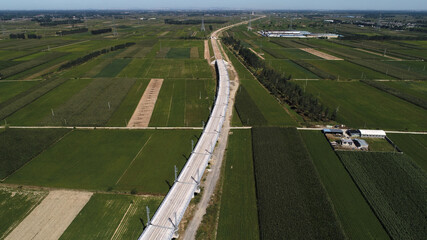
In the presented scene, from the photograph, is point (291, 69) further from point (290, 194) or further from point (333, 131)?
point (290, 194)

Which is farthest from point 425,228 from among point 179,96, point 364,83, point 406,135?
point 364,83

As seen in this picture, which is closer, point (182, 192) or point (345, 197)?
point (182, 192)

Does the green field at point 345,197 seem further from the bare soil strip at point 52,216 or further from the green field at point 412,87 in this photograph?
the green field at point 412,87

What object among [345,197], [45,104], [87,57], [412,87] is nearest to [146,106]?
[45,104]

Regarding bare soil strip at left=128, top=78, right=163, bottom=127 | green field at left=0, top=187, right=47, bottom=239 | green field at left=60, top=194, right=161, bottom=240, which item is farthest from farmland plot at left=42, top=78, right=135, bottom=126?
green field at left=60, top=194, right=161, bottom=240

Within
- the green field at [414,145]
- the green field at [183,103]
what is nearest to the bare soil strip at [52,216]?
the green field at [183,103]

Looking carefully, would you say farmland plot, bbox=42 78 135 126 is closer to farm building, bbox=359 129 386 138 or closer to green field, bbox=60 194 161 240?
green field, bbox=60 194 161 240
